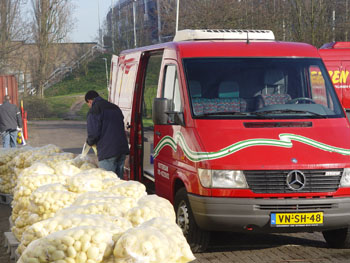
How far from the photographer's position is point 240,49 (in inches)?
336

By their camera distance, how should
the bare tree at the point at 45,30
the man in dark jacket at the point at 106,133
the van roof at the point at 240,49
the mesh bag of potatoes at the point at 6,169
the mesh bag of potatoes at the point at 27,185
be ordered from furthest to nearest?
1. the bare tree at the point at 45,30
2. the mesh bag of potatoes at the point at 6,169
3. the man in dark jacket at the point at 106,133
4. the van roof at the point at 240,49
5. the mesh bag of potatoes at the point at 27,185

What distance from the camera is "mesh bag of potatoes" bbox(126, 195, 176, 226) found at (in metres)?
4.90

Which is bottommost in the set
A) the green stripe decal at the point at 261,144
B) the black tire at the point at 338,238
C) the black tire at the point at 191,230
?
the black tire at the point at 338,238

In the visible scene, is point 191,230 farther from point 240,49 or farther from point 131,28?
point 131,28

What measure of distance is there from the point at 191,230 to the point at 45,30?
180ft

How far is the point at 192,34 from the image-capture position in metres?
9.28

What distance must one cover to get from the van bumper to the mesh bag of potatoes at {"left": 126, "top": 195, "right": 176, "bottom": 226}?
1897mm

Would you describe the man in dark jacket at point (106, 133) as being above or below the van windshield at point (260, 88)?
below

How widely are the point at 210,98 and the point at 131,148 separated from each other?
2.47 m

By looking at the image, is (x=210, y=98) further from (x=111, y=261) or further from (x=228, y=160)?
(x=111, y=261)

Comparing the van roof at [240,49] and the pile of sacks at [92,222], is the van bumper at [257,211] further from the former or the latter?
the van roof at [240,49]

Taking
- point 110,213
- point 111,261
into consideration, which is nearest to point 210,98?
point 110,213

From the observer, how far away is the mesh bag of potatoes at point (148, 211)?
490cm

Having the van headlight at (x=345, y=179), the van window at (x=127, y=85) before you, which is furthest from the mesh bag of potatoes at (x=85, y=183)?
the van window at (x=127, y=85)
